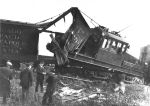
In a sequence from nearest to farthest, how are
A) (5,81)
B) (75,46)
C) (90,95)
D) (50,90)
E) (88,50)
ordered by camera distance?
(5,81)
(50,90)
(90,95)
(75,46)
(88,50)

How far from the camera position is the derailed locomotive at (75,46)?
17.7 metres

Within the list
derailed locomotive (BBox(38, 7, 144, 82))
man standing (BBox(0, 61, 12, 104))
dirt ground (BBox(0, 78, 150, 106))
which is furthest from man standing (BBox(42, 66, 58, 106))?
derailed locomotive (BBox(38, 7, 144, 82))

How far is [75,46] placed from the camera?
18.0 m

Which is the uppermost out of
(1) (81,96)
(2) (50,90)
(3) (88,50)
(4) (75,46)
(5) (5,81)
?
(4) (75,46)

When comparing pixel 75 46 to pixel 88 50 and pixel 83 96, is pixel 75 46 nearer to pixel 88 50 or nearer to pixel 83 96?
pixel 88 50

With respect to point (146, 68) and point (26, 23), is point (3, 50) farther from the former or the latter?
point (146, 68)

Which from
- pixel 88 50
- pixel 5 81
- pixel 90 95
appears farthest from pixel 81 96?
pixel 88 50

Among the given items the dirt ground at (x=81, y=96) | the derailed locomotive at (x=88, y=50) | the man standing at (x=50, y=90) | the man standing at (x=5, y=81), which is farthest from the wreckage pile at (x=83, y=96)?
the derailed locomotive at (x=88, y=50)

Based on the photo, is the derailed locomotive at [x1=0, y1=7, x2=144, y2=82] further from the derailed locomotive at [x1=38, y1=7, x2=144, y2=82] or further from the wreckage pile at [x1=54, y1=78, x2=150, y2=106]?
the wreckage pile at [x1=54, y1=78, x2=150, y2=106]

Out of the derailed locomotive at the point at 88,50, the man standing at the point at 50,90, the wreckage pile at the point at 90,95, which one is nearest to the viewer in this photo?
the man standing at the point at 50,90

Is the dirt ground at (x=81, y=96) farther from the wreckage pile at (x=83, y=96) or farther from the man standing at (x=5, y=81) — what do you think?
the man standing at (x=5, y=81)

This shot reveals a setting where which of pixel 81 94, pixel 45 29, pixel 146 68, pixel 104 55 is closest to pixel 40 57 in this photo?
pixel 45 29

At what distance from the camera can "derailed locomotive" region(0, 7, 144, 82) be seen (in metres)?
17.7

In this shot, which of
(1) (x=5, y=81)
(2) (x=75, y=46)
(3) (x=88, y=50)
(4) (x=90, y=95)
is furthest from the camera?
(3) (x=88, y=50)
